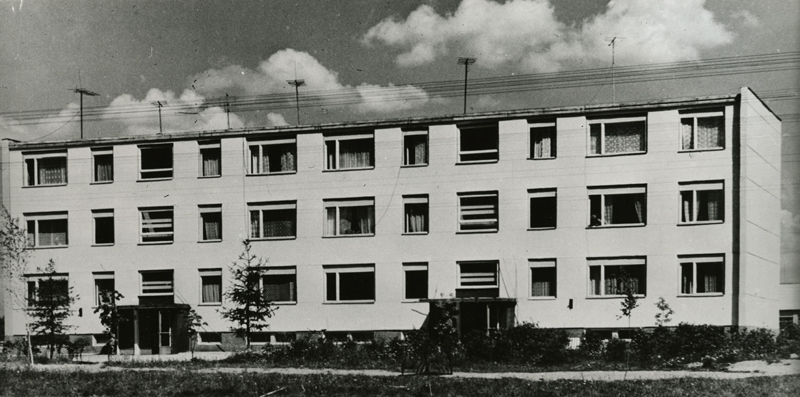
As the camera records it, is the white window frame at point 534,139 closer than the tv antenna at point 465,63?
Yes

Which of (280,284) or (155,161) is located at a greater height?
(155,161)

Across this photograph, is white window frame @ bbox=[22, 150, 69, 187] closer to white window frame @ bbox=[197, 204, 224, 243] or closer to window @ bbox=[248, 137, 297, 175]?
white window frame @ bbox=[197, 204, 224, 243]

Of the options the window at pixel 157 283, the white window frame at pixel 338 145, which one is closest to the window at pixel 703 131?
the white window frame at pixel 338 145

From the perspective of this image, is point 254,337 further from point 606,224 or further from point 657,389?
point 657,389

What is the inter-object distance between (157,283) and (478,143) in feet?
50.4

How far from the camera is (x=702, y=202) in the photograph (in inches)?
1137

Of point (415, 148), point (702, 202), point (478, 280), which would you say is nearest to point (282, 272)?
point (415, 148)

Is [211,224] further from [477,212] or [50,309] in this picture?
[477,212]

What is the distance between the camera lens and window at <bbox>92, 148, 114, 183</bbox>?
1359 inches

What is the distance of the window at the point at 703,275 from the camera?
2848cm

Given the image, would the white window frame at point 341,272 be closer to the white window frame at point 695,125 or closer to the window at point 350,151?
the window at point 350,151

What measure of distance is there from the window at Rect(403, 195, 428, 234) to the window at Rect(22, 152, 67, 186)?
16092 mm

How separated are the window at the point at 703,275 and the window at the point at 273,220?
1585 cm

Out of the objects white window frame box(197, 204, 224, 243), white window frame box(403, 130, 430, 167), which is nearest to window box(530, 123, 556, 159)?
white window frame box(403, 130, 430, 167)
